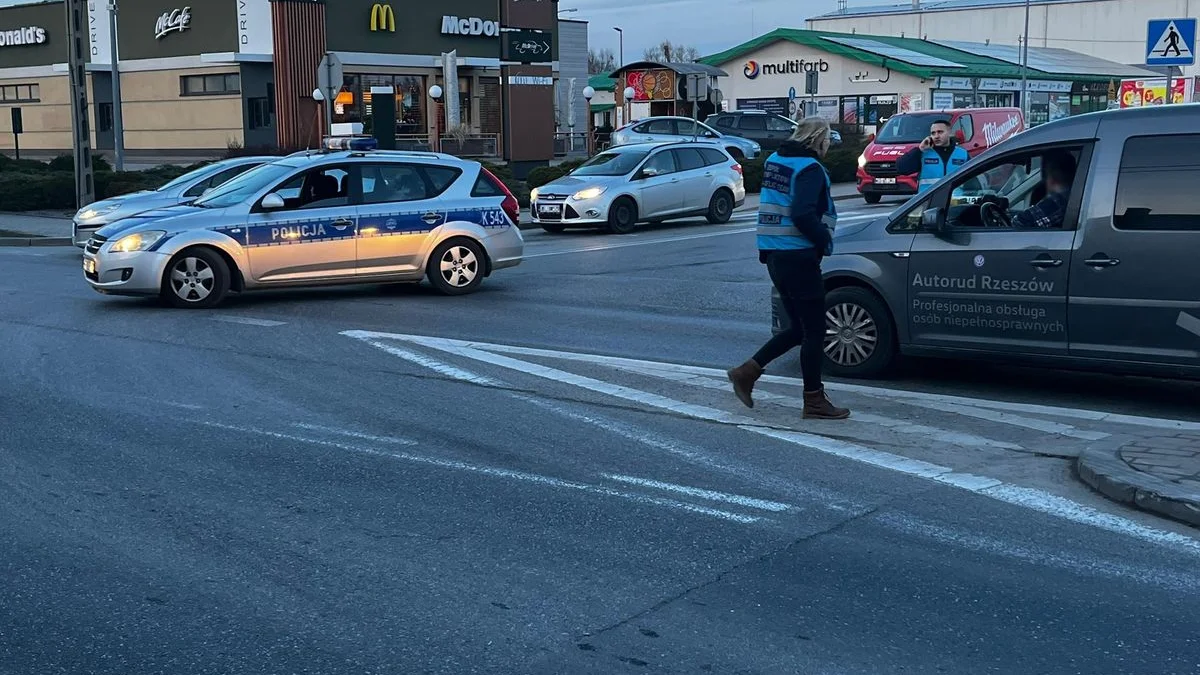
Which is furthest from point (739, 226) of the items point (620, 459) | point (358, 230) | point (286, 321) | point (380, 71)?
point (380, 71)

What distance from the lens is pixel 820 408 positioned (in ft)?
26.9

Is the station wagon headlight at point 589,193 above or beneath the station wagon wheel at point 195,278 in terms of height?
above

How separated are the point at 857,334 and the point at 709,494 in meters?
3.26

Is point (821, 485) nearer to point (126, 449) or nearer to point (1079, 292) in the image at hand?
point (1079, 292)

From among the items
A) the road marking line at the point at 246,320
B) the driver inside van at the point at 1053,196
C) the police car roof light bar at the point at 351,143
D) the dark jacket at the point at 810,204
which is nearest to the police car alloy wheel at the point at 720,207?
the police car roof light bar at the point at 351,143

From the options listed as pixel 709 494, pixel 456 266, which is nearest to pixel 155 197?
pixel 456 266

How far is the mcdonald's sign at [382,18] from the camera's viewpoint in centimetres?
4447

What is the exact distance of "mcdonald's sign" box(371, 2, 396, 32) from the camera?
44469mm

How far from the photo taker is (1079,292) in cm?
842

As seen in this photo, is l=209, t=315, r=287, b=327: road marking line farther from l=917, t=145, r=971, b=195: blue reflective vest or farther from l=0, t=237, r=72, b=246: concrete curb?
l=0, t=237, r=72, b=246: concrete curb

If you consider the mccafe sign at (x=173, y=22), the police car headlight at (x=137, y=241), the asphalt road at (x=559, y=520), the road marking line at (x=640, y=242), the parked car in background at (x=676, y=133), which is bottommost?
the asphalt road at (x=559, y=520)

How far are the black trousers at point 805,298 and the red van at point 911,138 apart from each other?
19962mm

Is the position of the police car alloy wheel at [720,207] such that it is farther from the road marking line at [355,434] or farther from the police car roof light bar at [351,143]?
A: the road marking line at [355,434]

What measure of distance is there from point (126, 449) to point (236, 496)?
1346 mm
